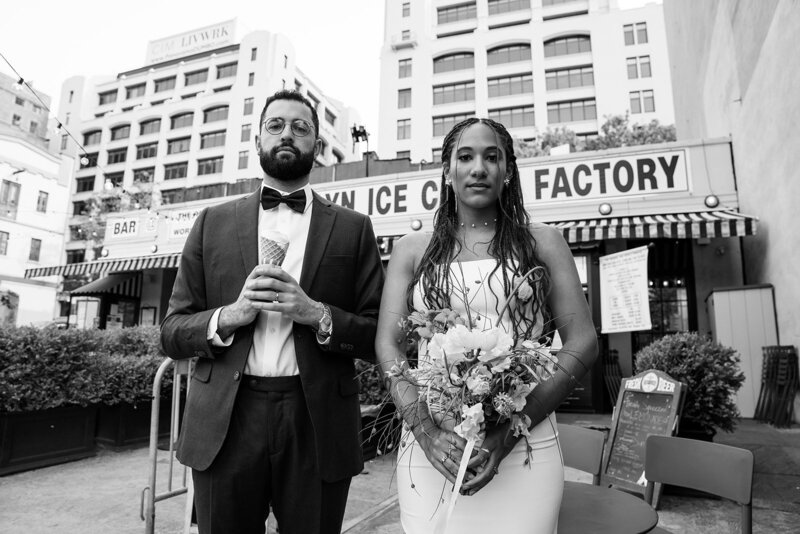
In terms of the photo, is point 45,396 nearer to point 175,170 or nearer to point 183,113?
point 175,170

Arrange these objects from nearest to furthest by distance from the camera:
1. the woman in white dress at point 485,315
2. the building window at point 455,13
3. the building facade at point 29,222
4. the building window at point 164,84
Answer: the woman in white dress at point 485,315 → the building facade at point 29,222 → the building window at point 455,13 → the building window at point 164,84

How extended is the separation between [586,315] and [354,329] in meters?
0.84

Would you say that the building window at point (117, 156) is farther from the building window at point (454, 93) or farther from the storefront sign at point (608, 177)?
the storefront sign at point (608, 177)

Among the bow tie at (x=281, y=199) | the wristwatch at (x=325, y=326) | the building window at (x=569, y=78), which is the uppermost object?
the building window at (x=569, y=78)

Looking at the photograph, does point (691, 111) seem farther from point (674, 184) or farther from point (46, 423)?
point (46, 423)

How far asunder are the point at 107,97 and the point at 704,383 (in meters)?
68.9

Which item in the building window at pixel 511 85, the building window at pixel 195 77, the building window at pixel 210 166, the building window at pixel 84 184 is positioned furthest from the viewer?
the building window at pixel 84 184

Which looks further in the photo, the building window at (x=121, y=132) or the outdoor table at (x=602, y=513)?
the building window at (x=121, y=132)

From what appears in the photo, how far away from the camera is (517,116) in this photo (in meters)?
40.1

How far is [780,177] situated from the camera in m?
6.45

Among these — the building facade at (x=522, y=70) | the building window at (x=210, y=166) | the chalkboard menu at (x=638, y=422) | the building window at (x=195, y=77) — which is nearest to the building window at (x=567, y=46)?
the building facade at (x=522, y=70)

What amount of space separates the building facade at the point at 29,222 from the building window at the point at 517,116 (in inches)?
1437

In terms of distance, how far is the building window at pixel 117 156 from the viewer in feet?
173

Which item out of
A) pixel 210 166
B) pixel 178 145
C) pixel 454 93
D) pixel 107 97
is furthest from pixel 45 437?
pixel 107 97
